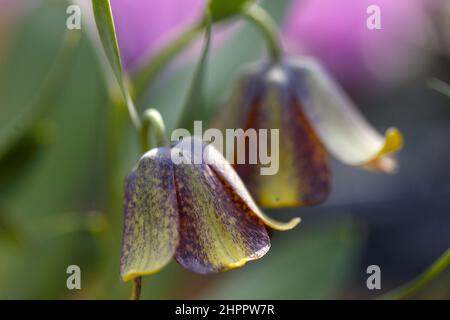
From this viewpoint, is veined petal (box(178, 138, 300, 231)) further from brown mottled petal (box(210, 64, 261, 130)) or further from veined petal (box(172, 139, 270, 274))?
brown mottled petal (box(210, 64, 261, 130))

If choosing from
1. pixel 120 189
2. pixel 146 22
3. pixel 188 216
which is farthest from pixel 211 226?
pixel 146 22

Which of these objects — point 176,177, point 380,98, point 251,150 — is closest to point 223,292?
point 251,150

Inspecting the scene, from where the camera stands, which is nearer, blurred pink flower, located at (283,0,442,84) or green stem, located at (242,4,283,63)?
green stem, located at (242,4,283,63)

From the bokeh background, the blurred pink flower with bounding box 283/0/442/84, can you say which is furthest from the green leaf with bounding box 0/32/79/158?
the blurred pink flower with bounding box 283/0/442/84

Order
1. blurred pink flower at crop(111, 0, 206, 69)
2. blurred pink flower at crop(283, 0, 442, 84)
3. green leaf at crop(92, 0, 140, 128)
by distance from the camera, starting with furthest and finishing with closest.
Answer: blurred pink flower at crop(283, 0, 442, 84) → blurred pink flower at crop(111, 0, 206, 69) → green leaf at crop(92, 0, 140, 128)

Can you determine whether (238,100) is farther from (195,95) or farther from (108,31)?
(108,31)

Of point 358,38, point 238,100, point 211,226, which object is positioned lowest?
point 211,226

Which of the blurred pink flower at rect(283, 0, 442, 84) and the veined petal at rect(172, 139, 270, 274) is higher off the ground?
the blurred pink flower at rect(283, 0, 442, 84)
